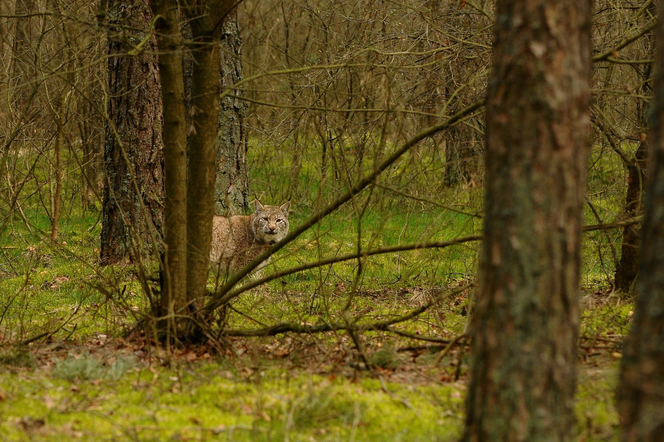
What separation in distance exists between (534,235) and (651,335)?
72 cm

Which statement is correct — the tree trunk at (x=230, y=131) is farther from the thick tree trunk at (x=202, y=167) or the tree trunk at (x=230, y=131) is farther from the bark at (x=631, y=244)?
the bark at (x=631, y=244)

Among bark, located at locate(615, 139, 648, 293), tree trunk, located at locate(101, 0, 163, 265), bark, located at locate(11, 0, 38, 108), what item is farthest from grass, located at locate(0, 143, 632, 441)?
bark, located at locate(11, 0, 38, 108)

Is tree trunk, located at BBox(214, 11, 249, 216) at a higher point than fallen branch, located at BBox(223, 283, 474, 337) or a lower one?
higher

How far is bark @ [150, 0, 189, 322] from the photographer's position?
6766mm

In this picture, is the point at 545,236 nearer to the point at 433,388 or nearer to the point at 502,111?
the point at 502,111

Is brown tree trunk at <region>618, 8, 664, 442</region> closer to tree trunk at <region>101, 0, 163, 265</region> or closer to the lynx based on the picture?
tree trunk at <region>101, 0, 163, 265</region>

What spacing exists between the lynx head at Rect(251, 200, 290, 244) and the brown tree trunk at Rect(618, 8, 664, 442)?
931cm

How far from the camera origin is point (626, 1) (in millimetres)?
9617

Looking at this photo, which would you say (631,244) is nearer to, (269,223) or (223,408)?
(223,408)

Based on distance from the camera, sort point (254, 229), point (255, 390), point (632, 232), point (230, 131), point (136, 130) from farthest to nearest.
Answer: point (230, 131), point (254, 229), point (136, 130), point (632, 232), point (255, 390)

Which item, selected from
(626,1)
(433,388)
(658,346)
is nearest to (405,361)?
(433,388)

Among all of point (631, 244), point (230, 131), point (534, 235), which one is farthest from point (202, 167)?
point (230, 131)

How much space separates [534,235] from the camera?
12.6ft

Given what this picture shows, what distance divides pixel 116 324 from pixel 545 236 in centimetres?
505
